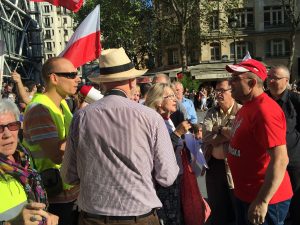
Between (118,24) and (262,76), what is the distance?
4035 centimetres

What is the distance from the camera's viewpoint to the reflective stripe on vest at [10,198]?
2.24 meters

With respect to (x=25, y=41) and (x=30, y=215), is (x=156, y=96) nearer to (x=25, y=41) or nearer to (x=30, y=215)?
(x=30, y=215)

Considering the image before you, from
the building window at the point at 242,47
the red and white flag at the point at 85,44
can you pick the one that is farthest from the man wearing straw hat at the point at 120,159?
the building window at the point at 242,47

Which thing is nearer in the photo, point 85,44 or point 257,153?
point 257,153

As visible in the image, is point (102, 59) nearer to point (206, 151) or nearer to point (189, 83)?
point (206, 151)

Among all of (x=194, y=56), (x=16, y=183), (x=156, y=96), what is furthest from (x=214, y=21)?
(x=16, y=183)

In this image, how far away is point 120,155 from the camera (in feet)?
8.79

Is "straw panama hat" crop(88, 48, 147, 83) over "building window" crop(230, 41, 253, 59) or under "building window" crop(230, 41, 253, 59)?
under

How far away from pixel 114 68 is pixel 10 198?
111 centimetres

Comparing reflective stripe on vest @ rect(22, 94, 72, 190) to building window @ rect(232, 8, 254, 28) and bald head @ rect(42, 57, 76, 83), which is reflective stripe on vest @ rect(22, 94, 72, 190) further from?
building window @ rect(232, 8, 254, 28)

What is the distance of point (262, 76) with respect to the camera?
335 cm

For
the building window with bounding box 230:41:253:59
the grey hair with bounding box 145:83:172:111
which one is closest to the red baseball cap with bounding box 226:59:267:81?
the grey hair with bounding box 145:83:172:111

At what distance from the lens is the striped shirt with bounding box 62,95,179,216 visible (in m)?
2.68

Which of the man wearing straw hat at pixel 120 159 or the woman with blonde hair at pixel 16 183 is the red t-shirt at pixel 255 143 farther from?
the woman with blonde hair at pixel 16 183
